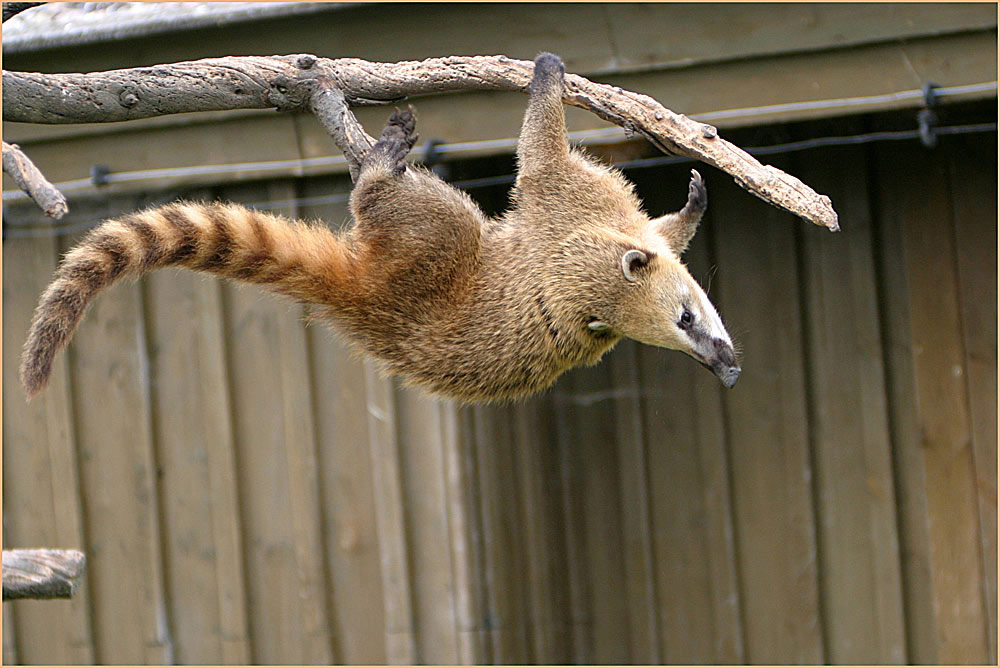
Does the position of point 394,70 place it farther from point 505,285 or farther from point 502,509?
point 502,509

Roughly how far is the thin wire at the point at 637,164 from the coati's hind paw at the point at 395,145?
55.8 inches

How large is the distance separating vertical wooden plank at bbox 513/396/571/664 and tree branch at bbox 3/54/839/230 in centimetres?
218

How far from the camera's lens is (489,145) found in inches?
163

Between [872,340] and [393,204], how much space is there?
2.50 meters

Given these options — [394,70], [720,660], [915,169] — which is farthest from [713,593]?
[394,70]

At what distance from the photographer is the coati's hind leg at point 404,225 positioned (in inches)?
105

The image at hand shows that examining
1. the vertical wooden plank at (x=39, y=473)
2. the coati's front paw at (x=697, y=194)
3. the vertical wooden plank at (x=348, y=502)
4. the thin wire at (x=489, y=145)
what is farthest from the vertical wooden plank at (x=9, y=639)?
the coati's front paw at (x=697, y=194)

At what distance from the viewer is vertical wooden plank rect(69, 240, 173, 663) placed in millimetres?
4586

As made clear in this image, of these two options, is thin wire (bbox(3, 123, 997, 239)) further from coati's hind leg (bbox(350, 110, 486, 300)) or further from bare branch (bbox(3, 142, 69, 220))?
bare branch (bbox(3, 142, 69, 220))

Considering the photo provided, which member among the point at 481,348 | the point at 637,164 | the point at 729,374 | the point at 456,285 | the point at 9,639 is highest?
the point at 637,164

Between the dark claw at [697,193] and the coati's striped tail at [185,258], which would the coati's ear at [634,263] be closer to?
the dark claw at [697,193]

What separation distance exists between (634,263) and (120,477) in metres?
2.89

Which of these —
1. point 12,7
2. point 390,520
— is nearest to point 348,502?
point 390,520

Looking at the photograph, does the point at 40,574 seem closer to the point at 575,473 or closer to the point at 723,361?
the point at 723,361
